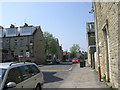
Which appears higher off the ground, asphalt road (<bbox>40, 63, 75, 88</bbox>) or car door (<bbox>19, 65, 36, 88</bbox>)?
car door (<bbox>19, 65, 36, 88</bbox>)

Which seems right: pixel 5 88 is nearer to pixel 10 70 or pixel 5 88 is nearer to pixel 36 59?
pixel 10 70

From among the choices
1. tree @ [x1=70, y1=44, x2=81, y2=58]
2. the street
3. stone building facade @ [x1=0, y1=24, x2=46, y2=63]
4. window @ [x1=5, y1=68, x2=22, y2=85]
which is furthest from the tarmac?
tree @ [x1=70, y1=44, x2=81, y2=58]

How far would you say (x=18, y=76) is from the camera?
607 cm

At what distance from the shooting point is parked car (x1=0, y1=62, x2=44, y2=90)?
529cm

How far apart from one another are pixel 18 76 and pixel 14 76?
9.2 inches

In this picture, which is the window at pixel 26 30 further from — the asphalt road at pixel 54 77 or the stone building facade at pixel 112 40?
the stone building facade at pixel 112 40

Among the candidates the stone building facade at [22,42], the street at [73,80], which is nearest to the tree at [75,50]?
the stone building facade at [22,42]

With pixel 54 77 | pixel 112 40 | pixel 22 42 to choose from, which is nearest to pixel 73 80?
pixel 54 77

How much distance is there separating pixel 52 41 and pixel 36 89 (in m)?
52.6

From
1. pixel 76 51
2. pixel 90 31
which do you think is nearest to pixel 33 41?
pixel 90 31

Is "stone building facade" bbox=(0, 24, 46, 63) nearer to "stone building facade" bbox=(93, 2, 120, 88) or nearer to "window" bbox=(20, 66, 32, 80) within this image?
"stone building facade" bbox=(93, 2, 120, 88)

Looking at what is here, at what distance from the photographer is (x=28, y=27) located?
47.0 m

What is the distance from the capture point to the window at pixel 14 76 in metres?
5.60

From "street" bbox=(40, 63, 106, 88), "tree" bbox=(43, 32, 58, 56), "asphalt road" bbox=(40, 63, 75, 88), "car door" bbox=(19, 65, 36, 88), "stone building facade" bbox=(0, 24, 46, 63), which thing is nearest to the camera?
"car door" bbox=(19, 65, 36, 88)
